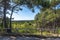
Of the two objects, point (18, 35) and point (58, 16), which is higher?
point (58, 16)

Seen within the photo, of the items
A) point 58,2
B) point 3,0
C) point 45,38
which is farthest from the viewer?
point 58,2

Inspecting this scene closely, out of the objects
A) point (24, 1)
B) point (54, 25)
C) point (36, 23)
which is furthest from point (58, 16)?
point (24, 1)

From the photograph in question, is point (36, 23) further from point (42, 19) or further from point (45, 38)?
point (45, 38)

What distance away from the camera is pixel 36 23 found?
693 inches

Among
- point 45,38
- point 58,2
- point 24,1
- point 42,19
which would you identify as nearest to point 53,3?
point 58,2

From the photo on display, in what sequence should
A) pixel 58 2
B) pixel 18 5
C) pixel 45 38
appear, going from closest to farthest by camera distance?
pixel 45 38, pixel 18 5, pixel 58 2

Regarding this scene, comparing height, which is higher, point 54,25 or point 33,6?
point 33,6

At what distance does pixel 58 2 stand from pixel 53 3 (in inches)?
21.0

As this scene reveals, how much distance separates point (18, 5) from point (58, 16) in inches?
166

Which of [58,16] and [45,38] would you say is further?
[58,16]

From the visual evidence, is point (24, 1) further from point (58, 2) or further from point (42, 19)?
point (58, 2)

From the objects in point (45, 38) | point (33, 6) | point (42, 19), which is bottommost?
point (45, 38)

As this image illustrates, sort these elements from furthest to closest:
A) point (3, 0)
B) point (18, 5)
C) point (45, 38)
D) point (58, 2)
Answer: point (58, 2) < point (18, 5) < point (3, 0) < point (45, 38)

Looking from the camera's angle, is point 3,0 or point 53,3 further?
point 53,3
